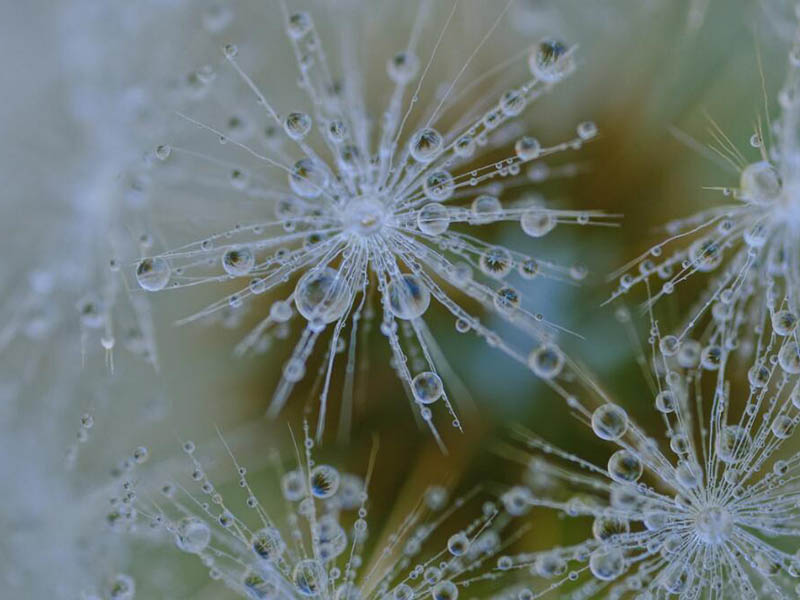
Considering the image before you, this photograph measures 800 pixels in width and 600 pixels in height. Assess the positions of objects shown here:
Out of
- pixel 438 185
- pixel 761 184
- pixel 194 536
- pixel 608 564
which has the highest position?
pixel 761 184

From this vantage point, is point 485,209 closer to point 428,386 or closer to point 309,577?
point 428,386

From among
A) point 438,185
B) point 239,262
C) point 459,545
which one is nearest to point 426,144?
point 438,185

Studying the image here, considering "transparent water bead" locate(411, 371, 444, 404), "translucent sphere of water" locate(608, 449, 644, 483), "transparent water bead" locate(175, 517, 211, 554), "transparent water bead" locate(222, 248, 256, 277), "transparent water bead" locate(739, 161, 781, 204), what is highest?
"transparent water bead" locate(739, 161, 781, 204)

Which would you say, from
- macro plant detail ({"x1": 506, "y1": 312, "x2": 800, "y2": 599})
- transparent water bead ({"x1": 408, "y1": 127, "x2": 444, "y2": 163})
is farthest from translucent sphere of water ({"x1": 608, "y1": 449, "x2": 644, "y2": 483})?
transparent water bead ({"x1": 408, "y1": 127, "x2": 444, "y2": 163})

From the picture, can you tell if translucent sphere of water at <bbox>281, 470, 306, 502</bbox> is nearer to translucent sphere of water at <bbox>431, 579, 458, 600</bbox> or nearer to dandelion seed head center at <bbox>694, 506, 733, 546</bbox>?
translucent sphere of water at <bbox>431, 579, 458, 600</bbox>

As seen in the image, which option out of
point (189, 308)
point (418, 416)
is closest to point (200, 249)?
point (189, 308)

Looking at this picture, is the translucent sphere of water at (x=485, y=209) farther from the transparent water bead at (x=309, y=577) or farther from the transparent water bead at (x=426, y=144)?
the transparent water bead at (x=309, y=577)
